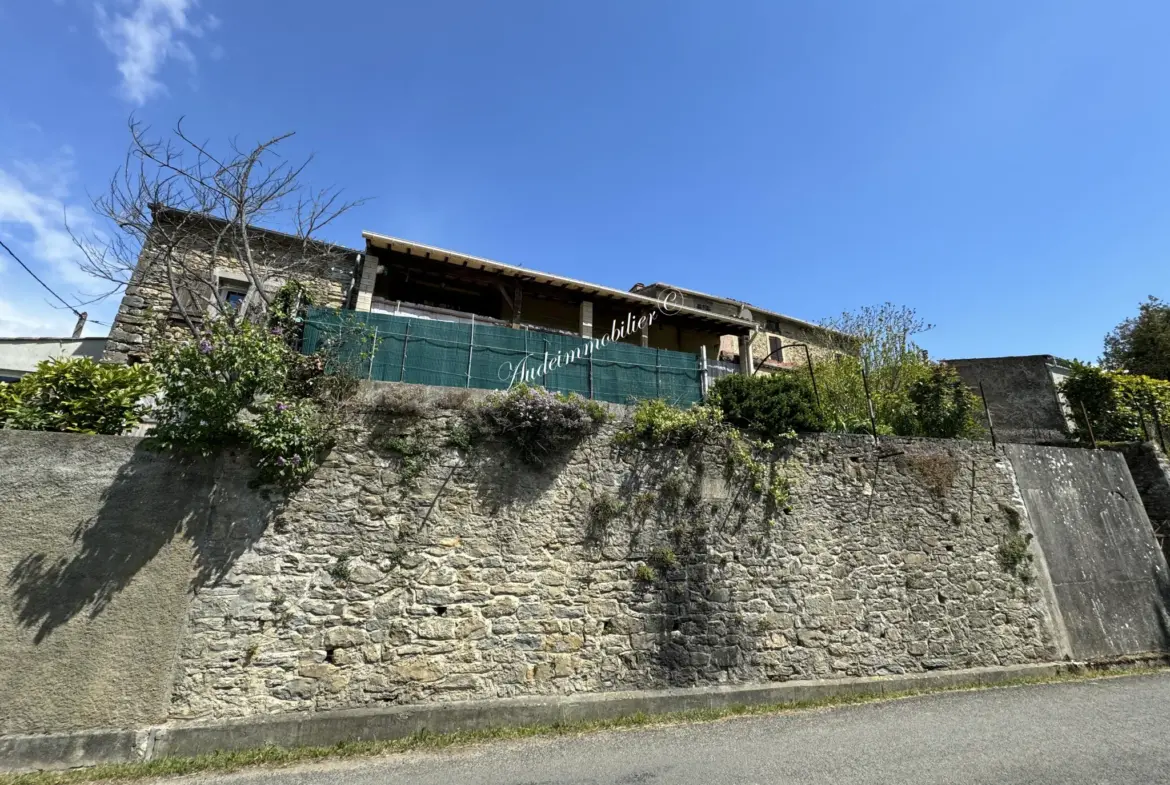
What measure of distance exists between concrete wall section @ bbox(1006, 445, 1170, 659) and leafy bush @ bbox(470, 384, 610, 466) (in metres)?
8.37

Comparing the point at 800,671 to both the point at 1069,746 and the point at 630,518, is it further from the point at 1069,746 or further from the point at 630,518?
the point at 630,518

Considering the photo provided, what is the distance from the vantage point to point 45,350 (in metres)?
9.96

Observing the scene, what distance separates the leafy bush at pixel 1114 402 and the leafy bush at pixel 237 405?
16198mm

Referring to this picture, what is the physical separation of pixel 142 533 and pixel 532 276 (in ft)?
35.1

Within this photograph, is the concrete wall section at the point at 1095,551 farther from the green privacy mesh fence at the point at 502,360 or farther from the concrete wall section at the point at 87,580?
the concrete wall section at the point at 87,580

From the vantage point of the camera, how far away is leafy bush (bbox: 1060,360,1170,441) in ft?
40.1

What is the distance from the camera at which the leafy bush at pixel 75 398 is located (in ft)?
17.3

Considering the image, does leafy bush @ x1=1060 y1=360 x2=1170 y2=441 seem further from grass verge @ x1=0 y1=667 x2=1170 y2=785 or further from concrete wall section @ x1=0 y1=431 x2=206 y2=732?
concrete wall section @ x1=0 y1=431 x2=206 y2=732

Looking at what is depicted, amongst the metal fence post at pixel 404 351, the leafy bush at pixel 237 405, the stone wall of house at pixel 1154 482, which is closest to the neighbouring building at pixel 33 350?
the metal fence post at pixel 404 351

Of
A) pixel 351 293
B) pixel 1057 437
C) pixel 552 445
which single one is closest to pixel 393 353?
pixel 552 445

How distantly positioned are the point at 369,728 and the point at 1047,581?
415 inches

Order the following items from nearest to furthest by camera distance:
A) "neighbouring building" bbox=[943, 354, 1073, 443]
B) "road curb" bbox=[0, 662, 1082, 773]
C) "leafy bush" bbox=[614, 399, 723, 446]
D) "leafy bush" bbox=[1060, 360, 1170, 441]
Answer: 1. "road curb" bbox=[0, 662, 1082, 773]
2. "leafy bush" bbox=[614, 399, 723, 446]
3. "leafy bush" bbox=[1060, 360, 1170, 441]
4. "neighbouring building" bbox=[943, 354, 1073, 443]

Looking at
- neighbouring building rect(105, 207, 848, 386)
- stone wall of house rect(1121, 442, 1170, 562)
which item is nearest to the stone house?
neighbouring building rect(105, 207, 848, 386)

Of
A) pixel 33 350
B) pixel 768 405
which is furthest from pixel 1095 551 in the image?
pixel 33 350
